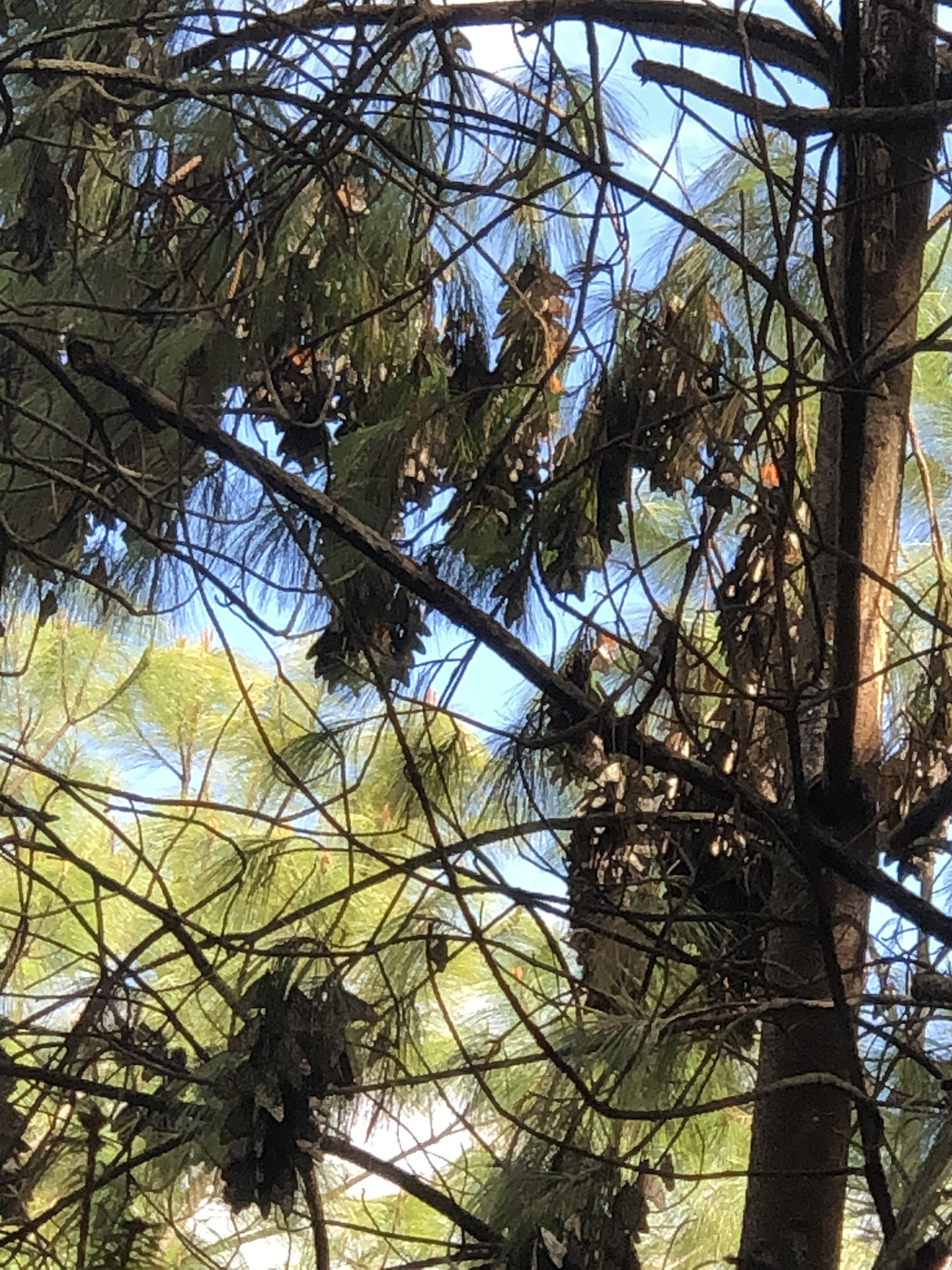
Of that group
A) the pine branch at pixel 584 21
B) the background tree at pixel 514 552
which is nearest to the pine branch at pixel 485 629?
the background tree at pixel 514 552

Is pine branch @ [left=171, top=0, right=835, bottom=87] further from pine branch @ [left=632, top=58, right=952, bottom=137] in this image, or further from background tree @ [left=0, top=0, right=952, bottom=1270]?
pine branch @ [left=632, top=58, right=952, bottom=137]

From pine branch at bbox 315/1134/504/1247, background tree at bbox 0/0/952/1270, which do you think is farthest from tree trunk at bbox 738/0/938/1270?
pine branch at bbox 315/1134/504/1247

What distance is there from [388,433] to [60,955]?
5.46 ft

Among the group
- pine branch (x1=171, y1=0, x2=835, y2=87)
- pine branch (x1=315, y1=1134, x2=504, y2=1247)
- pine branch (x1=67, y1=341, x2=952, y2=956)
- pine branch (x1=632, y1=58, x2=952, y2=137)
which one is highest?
pine branch (x1=171, y1=0, x2=835, y2=87)

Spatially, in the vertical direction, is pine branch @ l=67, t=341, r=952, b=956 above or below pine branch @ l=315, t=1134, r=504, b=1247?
above

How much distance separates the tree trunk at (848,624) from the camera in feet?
2.88

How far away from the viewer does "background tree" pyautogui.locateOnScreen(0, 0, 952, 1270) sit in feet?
2.79

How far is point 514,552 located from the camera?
110cm

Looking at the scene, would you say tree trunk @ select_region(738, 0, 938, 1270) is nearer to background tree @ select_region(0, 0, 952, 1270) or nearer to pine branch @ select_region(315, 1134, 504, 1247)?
background tree @ select_region(0, 0, 952, 1270)

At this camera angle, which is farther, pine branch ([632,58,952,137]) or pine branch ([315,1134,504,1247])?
pine branch ([315,1134,504,1247])

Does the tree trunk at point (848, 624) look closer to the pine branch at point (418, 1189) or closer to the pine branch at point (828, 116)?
the pine branch at point (828, 116)

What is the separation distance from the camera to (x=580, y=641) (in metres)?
1.16

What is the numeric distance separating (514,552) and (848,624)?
0.97 feet

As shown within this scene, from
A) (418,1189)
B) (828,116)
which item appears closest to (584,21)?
(828,116)
